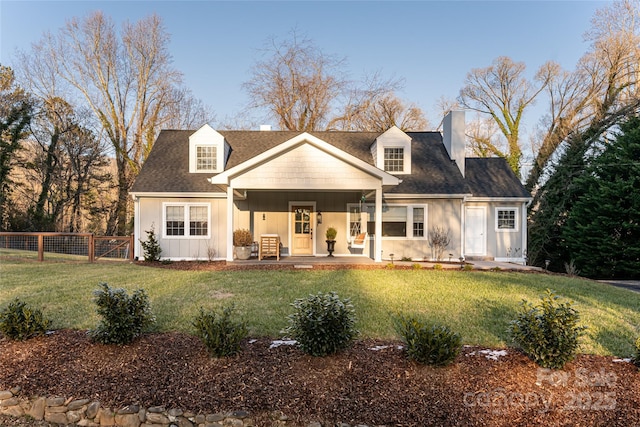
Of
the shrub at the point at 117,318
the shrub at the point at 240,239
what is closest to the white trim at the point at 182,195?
the shrub at the point at 240,239

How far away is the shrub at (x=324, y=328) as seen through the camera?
13.5ft

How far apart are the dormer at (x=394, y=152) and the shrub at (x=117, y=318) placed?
11.3 m

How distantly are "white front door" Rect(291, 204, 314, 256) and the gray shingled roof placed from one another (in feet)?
9.79

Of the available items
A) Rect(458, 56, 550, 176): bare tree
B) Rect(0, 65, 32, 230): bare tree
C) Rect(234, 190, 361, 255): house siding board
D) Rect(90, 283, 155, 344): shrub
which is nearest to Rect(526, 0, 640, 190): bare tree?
Rect(458, 56, 550, 176): bare tree

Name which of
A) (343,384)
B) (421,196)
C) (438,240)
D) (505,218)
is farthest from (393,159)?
(343,384)

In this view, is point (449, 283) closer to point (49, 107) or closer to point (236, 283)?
point (236, 283)

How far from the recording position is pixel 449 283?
29.5 feet

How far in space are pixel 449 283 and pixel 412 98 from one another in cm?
2263

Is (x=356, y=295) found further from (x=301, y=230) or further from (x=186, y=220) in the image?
(x=186, y=220)

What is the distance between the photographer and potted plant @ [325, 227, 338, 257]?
13625 millimetres

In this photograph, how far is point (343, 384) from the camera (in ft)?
12.5

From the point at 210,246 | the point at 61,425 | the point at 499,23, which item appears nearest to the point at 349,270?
the point at 210,246

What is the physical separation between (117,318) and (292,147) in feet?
26.8

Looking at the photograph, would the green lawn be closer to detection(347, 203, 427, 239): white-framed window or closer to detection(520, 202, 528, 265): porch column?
detection(347, 203, 427, 239): white-framed window
